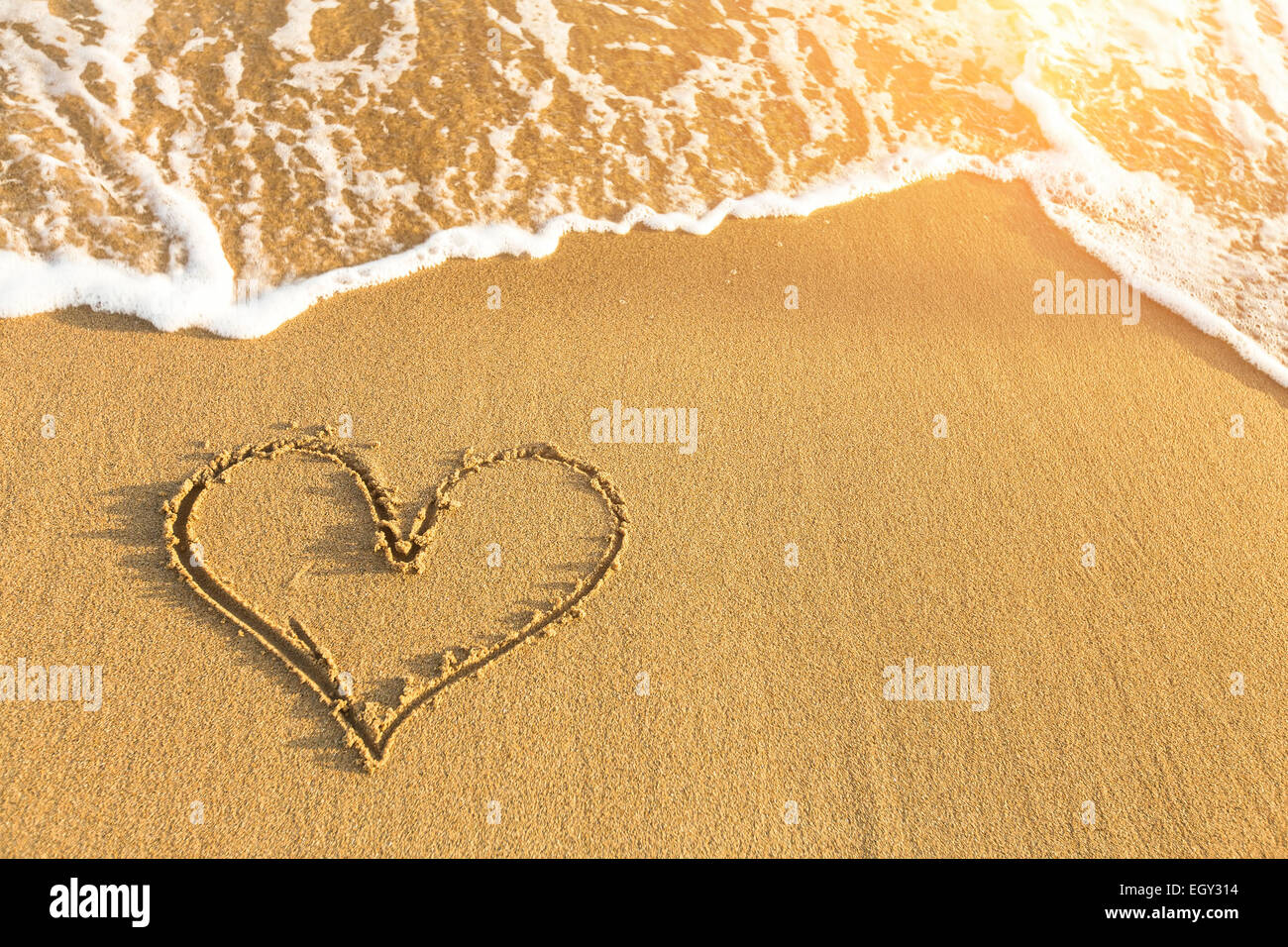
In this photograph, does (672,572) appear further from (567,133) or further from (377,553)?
(567,133)

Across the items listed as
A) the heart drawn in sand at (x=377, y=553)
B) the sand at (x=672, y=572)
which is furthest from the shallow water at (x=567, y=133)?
the heart drawn in sand at (x=377, y=553)

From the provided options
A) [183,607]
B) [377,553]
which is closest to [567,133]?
[377,553]

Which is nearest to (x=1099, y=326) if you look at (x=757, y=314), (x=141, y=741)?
(x=757, y=314)

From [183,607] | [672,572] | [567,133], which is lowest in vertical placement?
[183,607]

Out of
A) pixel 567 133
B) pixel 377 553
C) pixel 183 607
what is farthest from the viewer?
pixel 567 133

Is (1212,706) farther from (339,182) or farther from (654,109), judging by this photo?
(339,182)

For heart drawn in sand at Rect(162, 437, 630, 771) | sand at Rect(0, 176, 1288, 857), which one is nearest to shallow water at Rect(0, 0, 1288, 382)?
sand at Rect(0, 176, 1288, 857)
